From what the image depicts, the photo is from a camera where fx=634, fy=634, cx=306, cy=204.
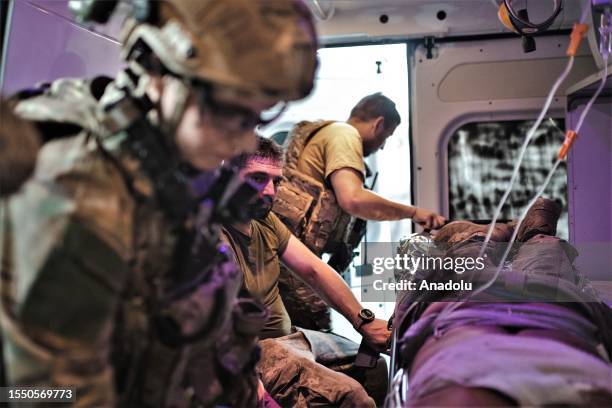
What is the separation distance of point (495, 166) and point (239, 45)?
11.8ft

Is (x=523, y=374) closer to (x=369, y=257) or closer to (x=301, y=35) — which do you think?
(x=301, y=35)

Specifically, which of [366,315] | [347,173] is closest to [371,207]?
[347,173]

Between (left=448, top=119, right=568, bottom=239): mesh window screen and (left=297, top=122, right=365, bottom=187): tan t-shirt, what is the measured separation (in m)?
0.96

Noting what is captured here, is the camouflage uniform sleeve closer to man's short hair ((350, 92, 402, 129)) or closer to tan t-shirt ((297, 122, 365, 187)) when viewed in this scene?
tan t-shirt ((297, 122, 365, 187))

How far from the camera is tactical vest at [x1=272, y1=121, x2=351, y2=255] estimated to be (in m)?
3.58

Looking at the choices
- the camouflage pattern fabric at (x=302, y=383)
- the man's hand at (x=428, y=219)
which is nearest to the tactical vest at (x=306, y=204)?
the man's hand at (x=428, y=219)

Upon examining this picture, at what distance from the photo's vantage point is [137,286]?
1156 mm

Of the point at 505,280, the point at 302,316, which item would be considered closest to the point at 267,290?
the point at 302,316

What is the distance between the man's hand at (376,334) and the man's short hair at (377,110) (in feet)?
5.93

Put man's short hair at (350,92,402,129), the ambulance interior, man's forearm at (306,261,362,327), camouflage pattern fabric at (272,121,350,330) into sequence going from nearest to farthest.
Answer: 1. man's forearm at (306,261,362,327)
2. camouflage pattern fabric at (272,121,350,330)
3. the ambulance interior
4. man's short hair at (350,92,402,129)

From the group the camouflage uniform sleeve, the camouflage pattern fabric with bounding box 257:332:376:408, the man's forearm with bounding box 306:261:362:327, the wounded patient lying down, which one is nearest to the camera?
the camouflage uniform sleeve

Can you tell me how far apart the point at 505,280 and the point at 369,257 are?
9.56 ft

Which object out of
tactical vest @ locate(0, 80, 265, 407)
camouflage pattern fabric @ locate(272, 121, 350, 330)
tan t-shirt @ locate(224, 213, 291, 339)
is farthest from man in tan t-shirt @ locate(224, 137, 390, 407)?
tactical vest @ locate(0, 80, 265, 407)

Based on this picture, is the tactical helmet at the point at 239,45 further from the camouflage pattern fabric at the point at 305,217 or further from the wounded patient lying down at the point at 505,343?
the camouflage pattern fabric at the point at 305,217
